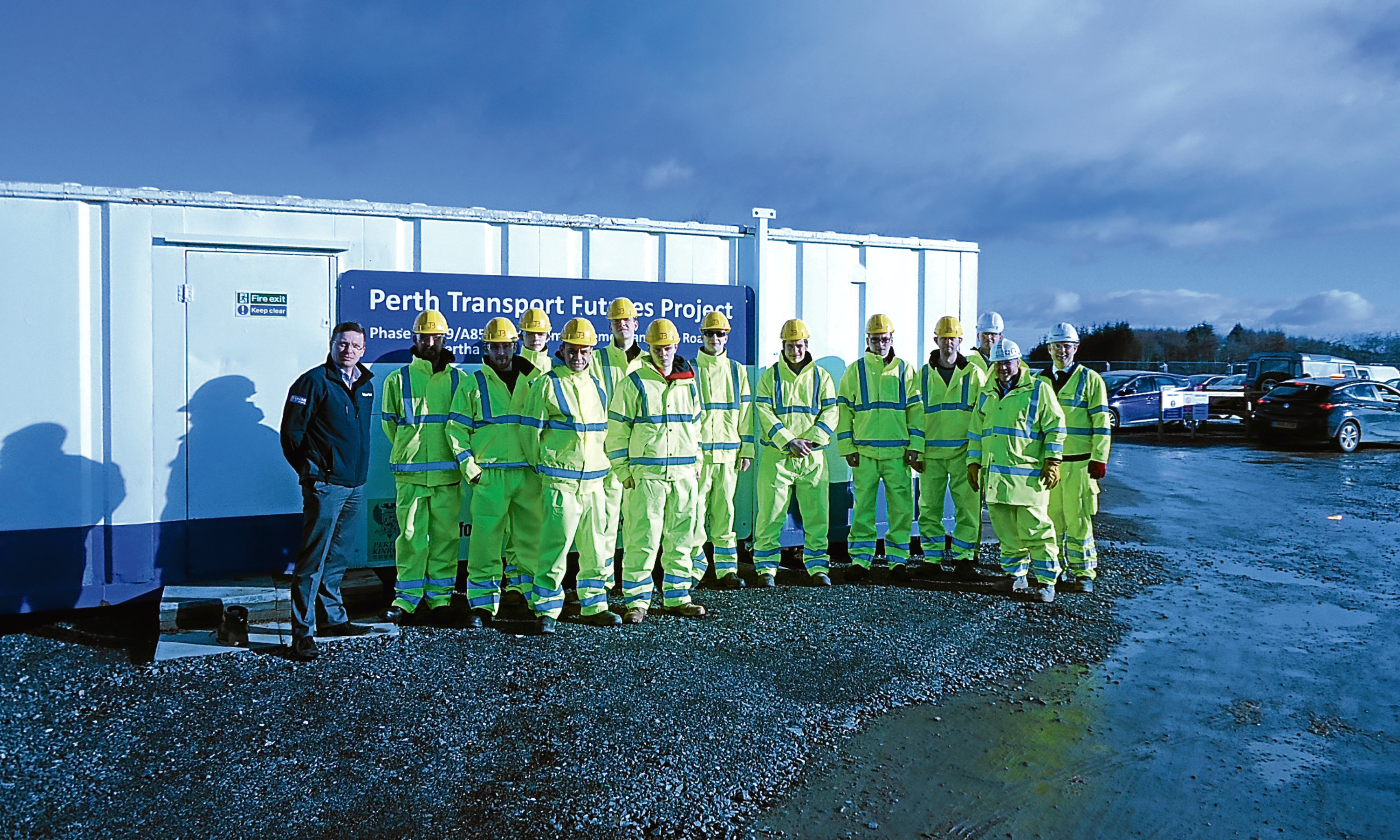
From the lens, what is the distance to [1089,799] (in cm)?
342

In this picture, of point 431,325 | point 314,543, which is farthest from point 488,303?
point 314,543

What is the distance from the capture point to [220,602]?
5281 millimetres

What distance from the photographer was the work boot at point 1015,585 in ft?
21.2

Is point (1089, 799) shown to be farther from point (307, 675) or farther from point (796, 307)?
point (796, 307)

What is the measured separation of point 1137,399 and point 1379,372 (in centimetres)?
1448

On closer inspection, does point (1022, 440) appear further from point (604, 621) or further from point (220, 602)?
point (220, 602)

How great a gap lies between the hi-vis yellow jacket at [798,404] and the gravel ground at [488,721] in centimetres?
142

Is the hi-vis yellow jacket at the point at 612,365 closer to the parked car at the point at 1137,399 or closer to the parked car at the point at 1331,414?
the parked car at the point at 1331,414

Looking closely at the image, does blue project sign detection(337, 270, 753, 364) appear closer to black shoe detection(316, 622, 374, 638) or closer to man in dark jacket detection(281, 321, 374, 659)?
man in dark jacket detection(281, 321, 374, 659)

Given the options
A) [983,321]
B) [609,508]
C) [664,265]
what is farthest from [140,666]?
[983,321]

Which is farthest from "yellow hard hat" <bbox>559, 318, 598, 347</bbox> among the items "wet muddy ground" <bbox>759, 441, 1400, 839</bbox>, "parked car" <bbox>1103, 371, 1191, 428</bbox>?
"parked car" <bbox>1103, 371, 1191, 428</bbox>

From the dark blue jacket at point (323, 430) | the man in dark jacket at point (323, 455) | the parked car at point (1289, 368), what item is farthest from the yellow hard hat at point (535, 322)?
the parked car at point (1289, 368)

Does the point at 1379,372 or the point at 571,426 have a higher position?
the point at 1379,372

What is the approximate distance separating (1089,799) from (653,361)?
12.1 ft
